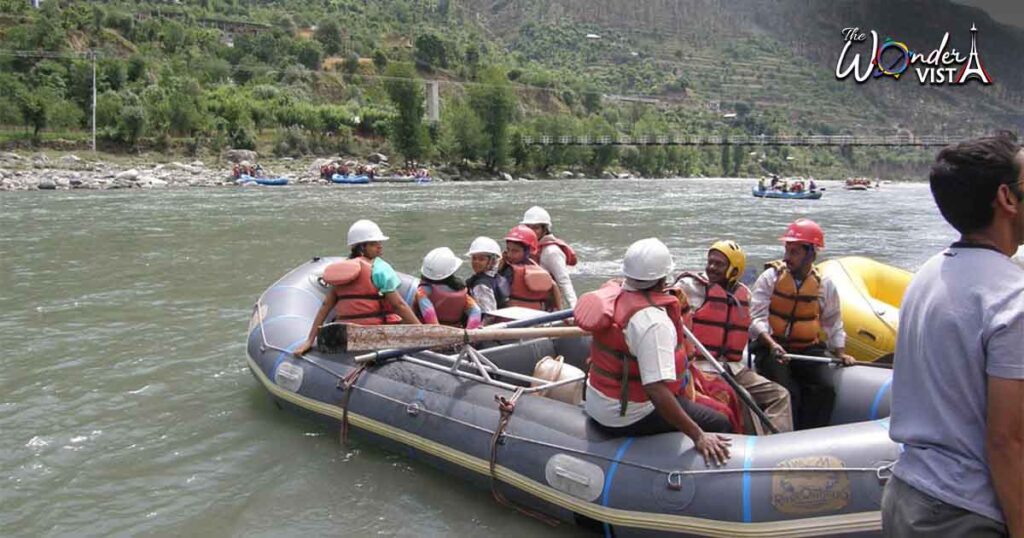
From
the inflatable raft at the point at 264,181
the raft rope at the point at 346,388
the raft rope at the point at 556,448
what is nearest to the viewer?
the raft rope at the point at 556,448

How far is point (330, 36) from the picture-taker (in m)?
100

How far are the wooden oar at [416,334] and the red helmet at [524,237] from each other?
1.45 metres

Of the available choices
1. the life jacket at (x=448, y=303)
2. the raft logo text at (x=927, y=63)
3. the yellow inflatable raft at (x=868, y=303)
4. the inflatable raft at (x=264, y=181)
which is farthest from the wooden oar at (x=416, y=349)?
the raft logo text at (x=927, y=63)

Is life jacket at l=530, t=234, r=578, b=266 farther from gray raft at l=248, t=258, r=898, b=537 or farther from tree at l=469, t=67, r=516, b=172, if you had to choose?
tree at l=469, t=67, r=516, b=172

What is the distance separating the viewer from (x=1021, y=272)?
1622mm

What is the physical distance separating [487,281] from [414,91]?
5062 cm

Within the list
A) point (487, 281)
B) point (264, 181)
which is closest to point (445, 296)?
point (487, 281)

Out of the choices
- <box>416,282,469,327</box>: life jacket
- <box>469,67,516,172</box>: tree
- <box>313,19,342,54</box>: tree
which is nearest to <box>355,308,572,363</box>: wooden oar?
<box>416,282,469,327</box>: life jacket

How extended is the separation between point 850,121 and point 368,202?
165 metres

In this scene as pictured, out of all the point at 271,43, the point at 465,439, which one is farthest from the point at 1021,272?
the point at 271,43

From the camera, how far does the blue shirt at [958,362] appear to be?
1.60 m

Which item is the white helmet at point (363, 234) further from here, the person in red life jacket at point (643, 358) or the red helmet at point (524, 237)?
the person in red life jacket at point (643, 358)

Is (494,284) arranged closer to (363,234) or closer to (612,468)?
(363,234)

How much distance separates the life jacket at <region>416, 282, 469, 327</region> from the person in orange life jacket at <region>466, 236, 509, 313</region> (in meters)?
0.30
